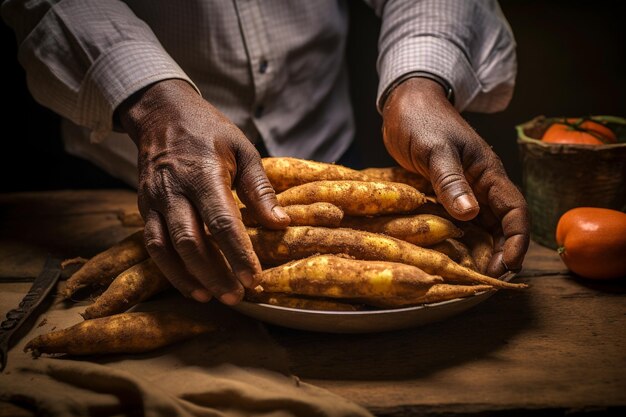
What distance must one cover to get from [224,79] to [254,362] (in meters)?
1.09

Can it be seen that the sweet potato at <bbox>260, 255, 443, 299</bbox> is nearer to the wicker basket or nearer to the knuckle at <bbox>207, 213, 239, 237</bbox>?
the knuckle at <bbox>207, 213, 239, 237</bbox>

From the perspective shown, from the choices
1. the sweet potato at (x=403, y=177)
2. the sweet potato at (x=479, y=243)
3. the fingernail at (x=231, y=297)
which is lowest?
the sweet potato at (x=479, y=243)

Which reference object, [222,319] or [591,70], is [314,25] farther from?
[591,70]

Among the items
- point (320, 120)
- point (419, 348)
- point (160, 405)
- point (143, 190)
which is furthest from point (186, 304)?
point (320, 120)

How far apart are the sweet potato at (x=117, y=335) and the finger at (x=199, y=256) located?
11cm

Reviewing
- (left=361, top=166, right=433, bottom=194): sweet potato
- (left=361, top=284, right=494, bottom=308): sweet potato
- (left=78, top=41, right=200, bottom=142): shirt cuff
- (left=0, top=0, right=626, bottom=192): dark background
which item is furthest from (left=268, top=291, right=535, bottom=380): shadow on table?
(left=0, top=0, right=626, bottom=192): dark background

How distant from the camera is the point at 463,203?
4.09 feet

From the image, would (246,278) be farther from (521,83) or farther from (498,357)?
(521,83)

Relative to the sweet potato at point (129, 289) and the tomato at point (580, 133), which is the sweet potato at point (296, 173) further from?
the tomato at point (580, 133)

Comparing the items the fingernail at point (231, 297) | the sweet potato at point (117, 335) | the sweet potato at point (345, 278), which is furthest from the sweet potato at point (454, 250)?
the sweet potato at point (117, 335)

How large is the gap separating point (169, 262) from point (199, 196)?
0.48 feet

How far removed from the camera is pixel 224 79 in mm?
1926

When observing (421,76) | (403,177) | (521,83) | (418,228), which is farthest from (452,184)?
(521,83)

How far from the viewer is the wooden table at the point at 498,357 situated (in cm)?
98
